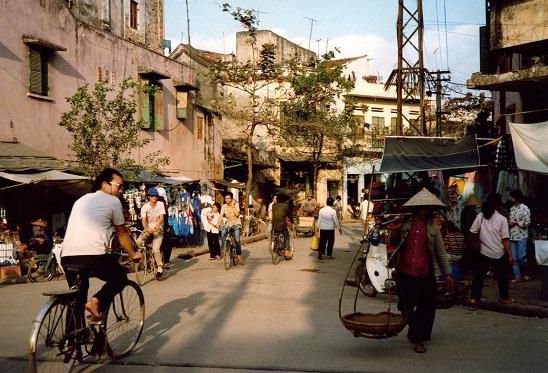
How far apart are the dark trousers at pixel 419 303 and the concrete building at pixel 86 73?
13.1m

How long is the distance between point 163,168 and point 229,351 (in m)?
20.1

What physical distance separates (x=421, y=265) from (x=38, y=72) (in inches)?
573

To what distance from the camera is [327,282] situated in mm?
13562

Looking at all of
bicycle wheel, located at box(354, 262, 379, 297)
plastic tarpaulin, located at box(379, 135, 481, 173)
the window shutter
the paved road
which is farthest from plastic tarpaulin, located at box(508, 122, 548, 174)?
the window shutter

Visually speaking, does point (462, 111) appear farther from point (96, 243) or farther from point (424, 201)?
point (96, 243)

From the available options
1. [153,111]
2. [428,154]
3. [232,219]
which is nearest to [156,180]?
[153,111]

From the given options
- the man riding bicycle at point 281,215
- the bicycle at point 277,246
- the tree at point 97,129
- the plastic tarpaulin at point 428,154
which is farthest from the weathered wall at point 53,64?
the plastic tarpaulin at point 428,154

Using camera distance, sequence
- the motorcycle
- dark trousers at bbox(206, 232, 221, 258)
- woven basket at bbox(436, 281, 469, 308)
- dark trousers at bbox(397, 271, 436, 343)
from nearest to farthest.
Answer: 1. dark trousers at bbox(397, 271, 436, 343)
2. woven basket at bbox(436, 281, 469, 308)
3. the motorcycle
4. dark trousers at bbox(206, 232, 221, 258)

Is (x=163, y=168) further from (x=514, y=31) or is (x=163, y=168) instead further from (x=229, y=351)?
(x=229, y=351)

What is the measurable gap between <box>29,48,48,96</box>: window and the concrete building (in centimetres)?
3

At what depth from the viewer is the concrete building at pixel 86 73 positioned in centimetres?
1792

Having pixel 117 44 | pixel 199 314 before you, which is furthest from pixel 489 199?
pixel 117 44

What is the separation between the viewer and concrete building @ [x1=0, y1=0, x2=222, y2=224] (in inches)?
706

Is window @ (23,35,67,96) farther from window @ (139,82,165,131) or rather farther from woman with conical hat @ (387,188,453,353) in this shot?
woman with conical hat @ (387,188,453,353)
